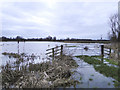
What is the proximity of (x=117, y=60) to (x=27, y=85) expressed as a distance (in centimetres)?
540

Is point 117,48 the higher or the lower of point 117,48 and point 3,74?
the higher

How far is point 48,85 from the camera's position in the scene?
335 centimetres

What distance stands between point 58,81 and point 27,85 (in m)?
1.07

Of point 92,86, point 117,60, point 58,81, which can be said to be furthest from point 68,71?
point 117,60

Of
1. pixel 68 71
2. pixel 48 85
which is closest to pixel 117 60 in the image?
pixel 68 71

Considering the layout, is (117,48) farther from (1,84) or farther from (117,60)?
(1,84)

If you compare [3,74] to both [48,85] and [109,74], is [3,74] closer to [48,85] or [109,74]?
[48,85]

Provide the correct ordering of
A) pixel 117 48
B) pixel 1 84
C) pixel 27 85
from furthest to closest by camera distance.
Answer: pixel 117 48, pixel 1 84, pixel 27 85

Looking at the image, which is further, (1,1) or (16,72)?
(1,1)

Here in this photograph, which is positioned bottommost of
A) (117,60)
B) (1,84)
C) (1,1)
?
(1,84)

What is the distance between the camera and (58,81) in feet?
12.0

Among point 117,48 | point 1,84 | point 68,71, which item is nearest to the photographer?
→ point 1,84

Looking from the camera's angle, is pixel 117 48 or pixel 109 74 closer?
pixel 109 74

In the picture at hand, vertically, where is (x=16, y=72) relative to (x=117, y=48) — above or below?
below
